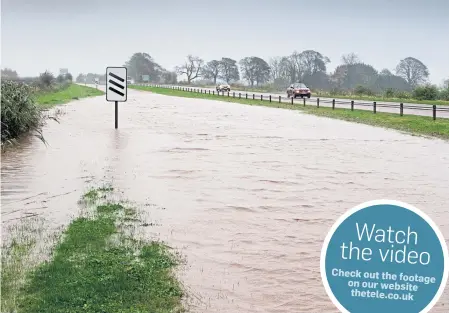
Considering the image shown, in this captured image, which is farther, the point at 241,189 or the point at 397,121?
the point at 397,121

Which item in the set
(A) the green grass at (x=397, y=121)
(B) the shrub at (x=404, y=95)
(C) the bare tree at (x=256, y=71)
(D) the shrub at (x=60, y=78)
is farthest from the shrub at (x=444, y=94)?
(D) the shrub at (x=60, y=78)

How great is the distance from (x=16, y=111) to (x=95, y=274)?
10039mm

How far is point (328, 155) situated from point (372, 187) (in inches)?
155

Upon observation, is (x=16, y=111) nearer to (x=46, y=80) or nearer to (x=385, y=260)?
(x=385, y=260)

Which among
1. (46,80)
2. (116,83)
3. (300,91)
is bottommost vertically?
(116,83)

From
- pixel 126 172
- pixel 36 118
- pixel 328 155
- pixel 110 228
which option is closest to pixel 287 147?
pixel 328 155

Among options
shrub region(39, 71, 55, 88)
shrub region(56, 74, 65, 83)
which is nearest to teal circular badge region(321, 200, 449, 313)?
shrub region(39, 71, 55, 88)

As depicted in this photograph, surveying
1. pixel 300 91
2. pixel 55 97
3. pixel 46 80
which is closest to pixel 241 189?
pixel 55 97

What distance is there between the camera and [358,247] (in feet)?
7.03

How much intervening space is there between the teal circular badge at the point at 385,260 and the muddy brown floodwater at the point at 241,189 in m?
1.67

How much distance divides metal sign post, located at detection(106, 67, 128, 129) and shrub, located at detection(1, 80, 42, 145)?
6.09ft

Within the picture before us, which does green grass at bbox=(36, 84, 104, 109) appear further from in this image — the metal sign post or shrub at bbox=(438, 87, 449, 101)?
shrub at bbox=(438, 87, 449, 101)

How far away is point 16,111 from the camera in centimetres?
1332

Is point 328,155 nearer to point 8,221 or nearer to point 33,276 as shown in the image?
point 8,221
